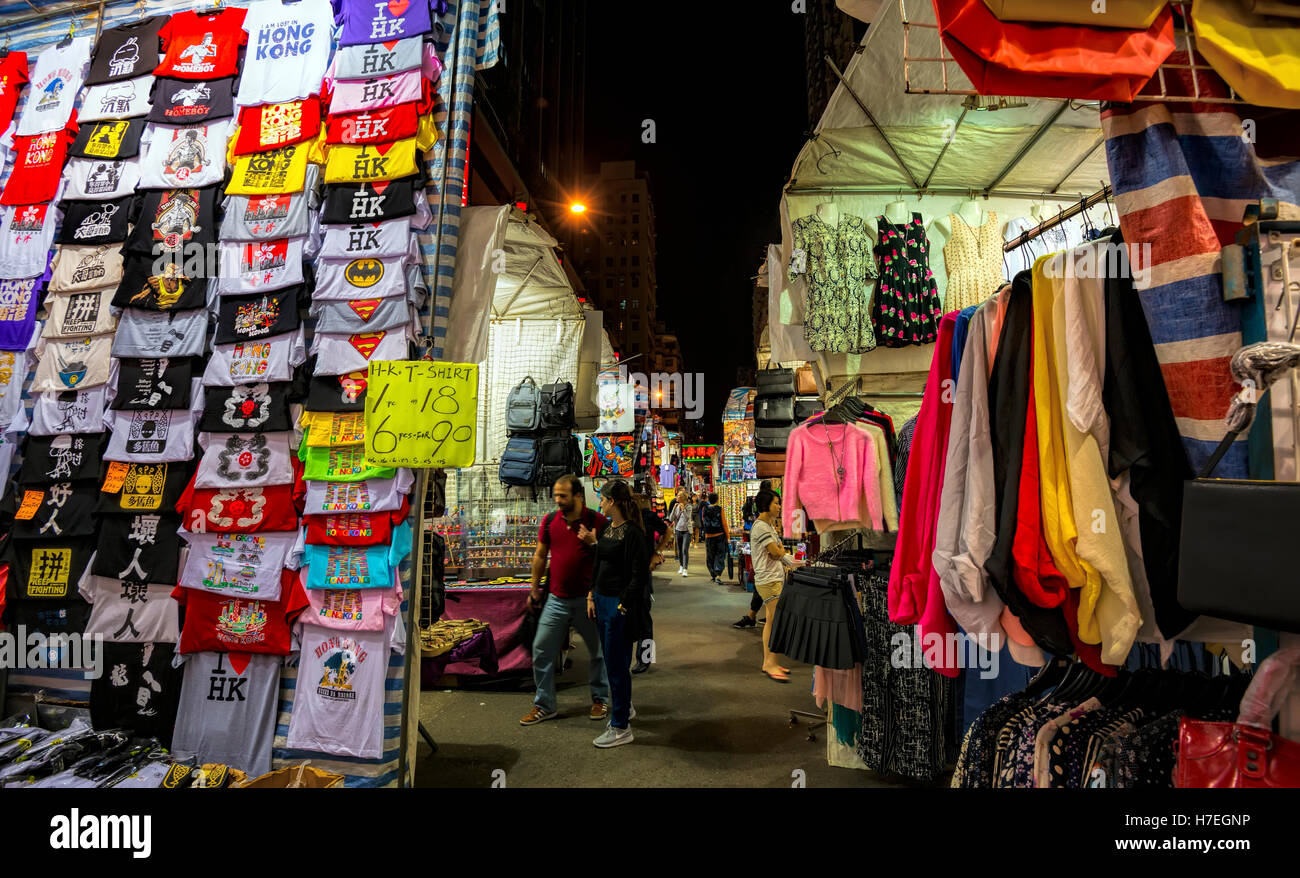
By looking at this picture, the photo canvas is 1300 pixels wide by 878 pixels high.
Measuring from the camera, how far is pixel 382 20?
3.67 metres

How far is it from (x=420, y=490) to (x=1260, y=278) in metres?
3.35

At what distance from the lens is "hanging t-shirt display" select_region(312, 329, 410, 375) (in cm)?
336

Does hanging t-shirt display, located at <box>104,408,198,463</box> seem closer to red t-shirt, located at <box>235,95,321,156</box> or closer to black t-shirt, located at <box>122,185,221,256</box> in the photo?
black t-shirt, located at <box>122,185,221,256</box>

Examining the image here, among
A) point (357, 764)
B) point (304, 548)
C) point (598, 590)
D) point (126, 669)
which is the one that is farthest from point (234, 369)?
point (598, 590)

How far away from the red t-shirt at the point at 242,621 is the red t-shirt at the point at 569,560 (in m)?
2.05

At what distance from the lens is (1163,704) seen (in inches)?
67.6

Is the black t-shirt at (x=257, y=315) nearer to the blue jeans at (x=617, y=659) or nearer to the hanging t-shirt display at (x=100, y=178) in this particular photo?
the hanging t-shirt display at (x=100, y=178)

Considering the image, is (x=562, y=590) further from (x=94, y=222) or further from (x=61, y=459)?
(x=94, y=222)

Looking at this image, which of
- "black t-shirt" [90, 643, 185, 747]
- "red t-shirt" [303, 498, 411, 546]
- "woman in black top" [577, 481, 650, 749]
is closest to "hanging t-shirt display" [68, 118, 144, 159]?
"red t-shirt" [303, 498, 411, 546]

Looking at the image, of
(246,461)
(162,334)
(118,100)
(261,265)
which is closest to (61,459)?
(162,334)

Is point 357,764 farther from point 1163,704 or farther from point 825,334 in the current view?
point 825,334

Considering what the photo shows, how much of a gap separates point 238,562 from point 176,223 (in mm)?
2218

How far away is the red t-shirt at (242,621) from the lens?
3391mm

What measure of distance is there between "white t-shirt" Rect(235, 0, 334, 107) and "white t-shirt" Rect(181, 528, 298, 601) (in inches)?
108
